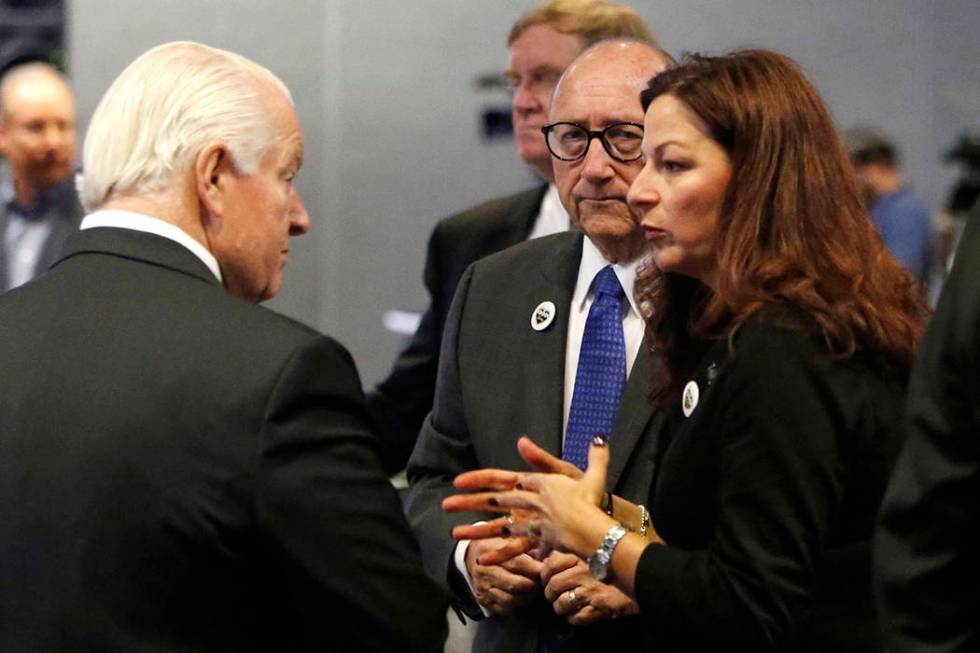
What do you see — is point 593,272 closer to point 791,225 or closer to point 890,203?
point 791,225

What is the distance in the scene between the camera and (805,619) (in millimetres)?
1872

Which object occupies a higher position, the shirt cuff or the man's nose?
the man's nose

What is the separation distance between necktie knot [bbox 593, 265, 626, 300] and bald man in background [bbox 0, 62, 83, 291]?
2.37 meters

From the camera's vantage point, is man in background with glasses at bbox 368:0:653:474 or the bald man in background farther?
the bald man in background

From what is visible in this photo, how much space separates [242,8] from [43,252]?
2119mm

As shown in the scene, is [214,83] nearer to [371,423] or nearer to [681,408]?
[371,423]

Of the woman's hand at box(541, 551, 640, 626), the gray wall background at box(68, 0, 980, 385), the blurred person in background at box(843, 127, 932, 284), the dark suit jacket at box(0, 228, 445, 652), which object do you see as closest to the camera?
the dark suit jacket at box(0, 228, 445, 652)

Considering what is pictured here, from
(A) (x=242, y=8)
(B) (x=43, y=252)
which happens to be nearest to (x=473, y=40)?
(A) (x=242, y=8)

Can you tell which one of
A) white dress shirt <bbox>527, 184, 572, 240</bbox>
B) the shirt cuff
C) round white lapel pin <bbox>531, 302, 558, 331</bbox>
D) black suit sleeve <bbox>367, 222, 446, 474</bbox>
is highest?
round white lapel pin <bbox>531, 302, 558, 331</bbox>

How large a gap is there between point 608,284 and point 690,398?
49cm

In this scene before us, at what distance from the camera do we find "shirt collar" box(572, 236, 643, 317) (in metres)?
2.39

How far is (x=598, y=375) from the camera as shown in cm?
232

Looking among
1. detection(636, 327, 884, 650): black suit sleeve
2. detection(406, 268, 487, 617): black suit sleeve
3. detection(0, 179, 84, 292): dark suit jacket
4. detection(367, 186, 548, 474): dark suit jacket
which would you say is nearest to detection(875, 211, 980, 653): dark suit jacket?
detection(636, 327, 884, 650): black suit sleeve

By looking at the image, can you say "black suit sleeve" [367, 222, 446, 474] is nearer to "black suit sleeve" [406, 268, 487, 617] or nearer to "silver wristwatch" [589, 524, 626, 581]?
"black suit sleeve" [406, 268, 487, 617]
